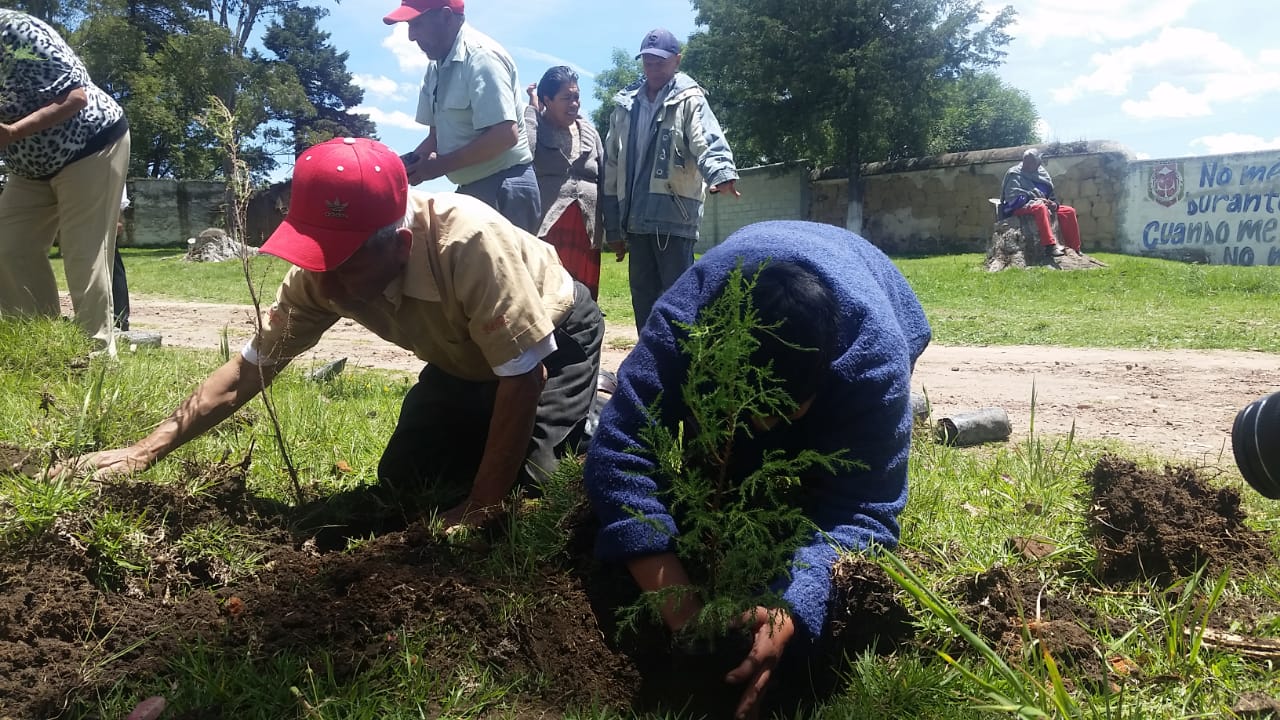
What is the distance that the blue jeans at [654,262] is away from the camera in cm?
520

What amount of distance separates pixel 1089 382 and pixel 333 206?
4.79 meters

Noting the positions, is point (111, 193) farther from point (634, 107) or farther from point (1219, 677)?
point (1219, 677)

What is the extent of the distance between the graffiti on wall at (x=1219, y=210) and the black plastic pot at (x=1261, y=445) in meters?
17.2

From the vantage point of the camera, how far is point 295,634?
1.95m

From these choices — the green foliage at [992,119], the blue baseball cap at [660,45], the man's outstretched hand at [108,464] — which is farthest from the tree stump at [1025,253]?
the green foliage at [992,119]

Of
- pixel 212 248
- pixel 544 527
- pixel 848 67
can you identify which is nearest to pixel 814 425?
pixel 544 527

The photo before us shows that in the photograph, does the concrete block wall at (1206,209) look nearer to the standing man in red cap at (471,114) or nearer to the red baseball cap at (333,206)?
the standing man in red cap at (471,114)

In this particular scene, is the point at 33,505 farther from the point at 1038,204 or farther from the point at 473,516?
the point at 1038,204

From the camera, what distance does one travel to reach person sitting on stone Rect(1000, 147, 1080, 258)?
14.0 metres

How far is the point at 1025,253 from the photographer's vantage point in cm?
1409

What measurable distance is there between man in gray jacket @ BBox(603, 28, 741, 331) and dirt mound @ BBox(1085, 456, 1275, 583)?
9.80ft

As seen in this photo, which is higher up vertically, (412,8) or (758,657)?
(412,8)

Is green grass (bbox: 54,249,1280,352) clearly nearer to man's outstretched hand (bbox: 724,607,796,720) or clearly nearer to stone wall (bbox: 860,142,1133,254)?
stone wall (bbox: 860,142,1133,254)

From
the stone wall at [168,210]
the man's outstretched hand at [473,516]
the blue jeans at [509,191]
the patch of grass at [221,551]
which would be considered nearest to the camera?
the patch of grass at [221,551]
